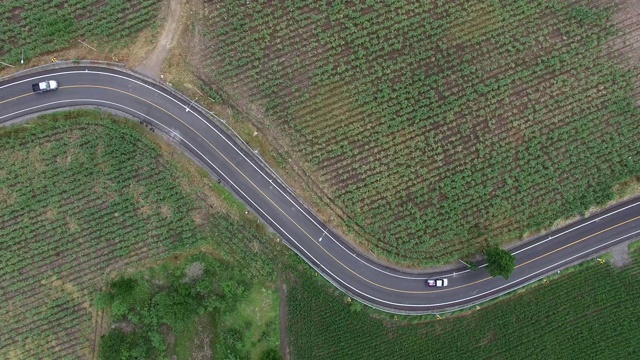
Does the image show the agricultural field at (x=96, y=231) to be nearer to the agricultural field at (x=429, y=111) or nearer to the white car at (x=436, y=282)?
the agricultural field at (x=429, y=111)

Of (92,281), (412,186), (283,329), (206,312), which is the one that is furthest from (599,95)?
(92,281)

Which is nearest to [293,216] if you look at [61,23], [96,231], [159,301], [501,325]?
[159,301]

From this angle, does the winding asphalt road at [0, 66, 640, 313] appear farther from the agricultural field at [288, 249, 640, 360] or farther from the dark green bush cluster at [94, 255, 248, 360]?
the dark green bush cluster at [94, 255, 248, 360]

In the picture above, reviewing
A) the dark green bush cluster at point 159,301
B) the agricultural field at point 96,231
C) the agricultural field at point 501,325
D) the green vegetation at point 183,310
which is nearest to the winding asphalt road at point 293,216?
the agricultural field at point 501,325

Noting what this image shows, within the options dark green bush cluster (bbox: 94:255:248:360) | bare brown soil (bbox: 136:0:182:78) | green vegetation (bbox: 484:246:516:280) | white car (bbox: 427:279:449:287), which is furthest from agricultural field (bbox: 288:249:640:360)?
bare brown soil (bbox: 136:0:182:78)

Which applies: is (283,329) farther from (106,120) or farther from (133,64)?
(133,64)
